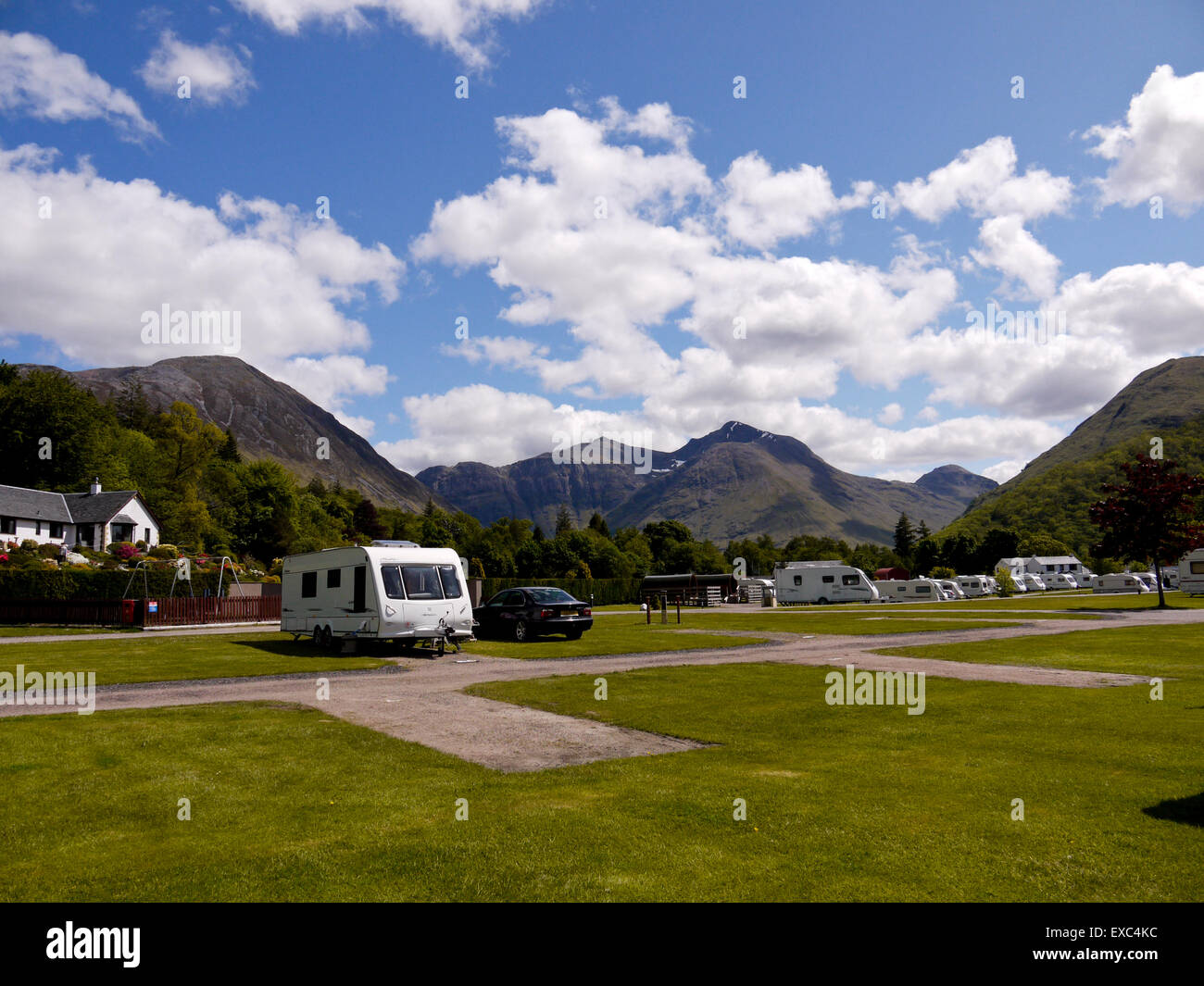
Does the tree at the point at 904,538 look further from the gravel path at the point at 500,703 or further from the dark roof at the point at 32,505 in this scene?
the gravel path at the point at 500,703

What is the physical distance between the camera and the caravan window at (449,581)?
2156cm

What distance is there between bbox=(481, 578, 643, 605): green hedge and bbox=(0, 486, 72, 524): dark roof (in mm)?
39250

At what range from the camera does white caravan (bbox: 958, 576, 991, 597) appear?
247 ft

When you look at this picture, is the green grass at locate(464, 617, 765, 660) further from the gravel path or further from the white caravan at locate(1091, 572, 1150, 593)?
the white caravan at locate(1091, 572, 1150, 593)

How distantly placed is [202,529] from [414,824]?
296 ft

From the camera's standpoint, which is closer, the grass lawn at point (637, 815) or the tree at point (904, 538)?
the grass lawn at point (637, 815)

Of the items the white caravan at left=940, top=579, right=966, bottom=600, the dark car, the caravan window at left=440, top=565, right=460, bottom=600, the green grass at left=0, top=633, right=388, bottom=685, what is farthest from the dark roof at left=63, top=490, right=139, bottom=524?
the white caravan at left=940, top=579, right=966, bottom=600

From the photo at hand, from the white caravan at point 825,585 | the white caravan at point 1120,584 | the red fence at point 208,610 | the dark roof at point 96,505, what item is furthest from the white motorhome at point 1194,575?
the dark roof at point 96,505

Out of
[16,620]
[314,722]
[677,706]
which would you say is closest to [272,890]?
[314,722]

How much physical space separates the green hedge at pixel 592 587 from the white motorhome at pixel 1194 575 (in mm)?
44579

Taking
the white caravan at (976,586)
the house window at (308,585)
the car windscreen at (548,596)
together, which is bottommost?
the white caravan at (976,586)

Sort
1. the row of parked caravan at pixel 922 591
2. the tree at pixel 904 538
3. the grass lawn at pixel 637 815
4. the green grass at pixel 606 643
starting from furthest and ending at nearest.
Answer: the tree at pixel 904 538 < the row of parked caravan at pixel 922 591 < the green grass at pixel 606 643 < the grass lawn at pixel 637 815

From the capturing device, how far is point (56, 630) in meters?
32.8

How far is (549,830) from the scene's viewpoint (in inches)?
231
